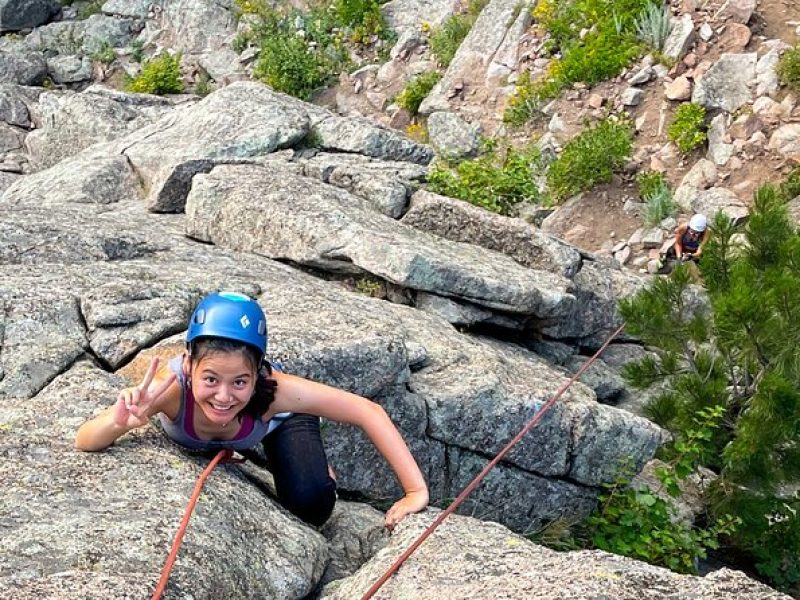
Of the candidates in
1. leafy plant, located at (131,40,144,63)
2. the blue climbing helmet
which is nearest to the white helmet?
the blue climbing helmet

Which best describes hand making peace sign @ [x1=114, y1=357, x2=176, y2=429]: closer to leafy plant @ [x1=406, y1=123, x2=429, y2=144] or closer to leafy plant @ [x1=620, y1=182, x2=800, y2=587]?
leafy plant @ [x1=620, y1=182, x2=800, y2=587]

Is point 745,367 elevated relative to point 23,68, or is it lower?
elevated

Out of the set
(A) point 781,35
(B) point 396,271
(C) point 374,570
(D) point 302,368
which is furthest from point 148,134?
(A) point 781,35

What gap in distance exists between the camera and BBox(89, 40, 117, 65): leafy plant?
26016 mm

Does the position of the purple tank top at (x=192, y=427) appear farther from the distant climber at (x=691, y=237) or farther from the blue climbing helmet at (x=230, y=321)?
the distant climber at (x=691, y=237)

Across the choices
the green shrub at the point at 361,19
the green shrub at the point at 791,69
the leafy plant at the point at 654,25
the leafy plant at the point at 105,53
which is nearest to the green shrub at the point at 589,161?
the leafy plant at the point at 654,25

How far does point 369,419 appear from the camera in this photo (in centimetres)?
456

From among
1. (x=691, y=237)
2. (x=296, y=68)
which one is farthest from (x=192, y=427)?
(x=296, y=68)

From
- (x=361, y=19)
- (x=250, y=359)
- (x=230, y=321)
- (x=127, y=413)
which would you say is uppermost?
(x=230, y=321)

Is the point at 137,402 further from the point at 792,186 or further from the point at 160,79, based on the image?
the point at 160,79

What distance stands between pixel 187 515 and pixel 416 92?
18.0 m

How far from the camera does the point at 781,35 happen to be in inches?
677

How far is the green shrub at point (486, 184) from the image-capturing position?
10.6 m

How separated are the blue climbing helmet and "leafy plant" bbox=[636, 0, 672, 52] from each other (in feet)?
52.5
